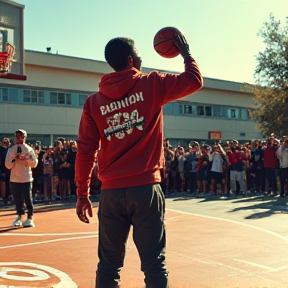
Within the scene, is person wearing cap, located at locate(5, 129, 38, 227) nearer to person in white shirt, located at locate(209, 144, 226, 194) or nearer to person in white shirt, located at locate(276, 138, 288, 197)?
person in white shirt, located at locate(209, 144, 226, 194)

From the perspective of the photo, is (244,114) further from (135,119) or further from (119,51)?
(135,119)

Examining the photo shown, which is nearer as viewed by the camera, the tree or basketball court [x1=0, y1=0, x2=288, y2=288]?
basketball court [x1=0, y1=0, x2=288, y2=288]

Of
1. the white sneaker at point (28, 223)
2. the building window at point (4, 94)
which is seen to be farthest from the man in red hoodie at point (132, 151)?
the building window at point (4, 94)

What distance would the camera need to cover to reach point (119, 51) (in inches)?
151

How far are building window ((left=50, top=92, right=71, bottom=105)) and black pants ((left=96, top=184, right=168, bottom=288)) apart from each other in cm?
3247

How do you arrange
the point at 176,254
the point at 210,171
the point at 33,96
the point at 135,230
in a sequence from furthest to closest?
1. the point at 33,96
2. the point at 210,171
3. the point at 176,254
4. the point at 135,230

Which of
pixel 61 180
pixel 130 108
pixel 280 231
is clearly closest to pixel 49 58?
pixel 61 180

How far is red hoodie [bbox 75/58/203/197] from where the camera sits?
145 inches

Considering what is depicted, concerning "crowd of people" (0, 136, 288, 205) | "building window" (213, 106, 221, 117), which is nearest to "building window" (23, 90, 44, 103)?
"crowd of people" (0, 136, 288, 205)

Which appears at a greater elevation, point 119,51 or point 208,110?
point 208,110

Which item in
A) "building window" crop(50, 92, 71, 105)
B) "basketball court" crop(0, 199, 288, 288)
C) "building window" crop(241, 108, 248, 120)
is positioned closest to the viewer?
"basketball court" crop(0, 199, 288, 288)

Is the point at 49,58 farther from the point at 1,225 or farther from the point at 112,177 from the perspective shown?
the point at 112,177

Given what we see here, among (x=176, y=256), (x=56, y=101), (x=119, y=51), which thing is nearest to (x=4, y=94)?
(x=56, y=101)

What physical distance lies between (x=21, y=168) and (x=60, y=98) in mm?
25979
